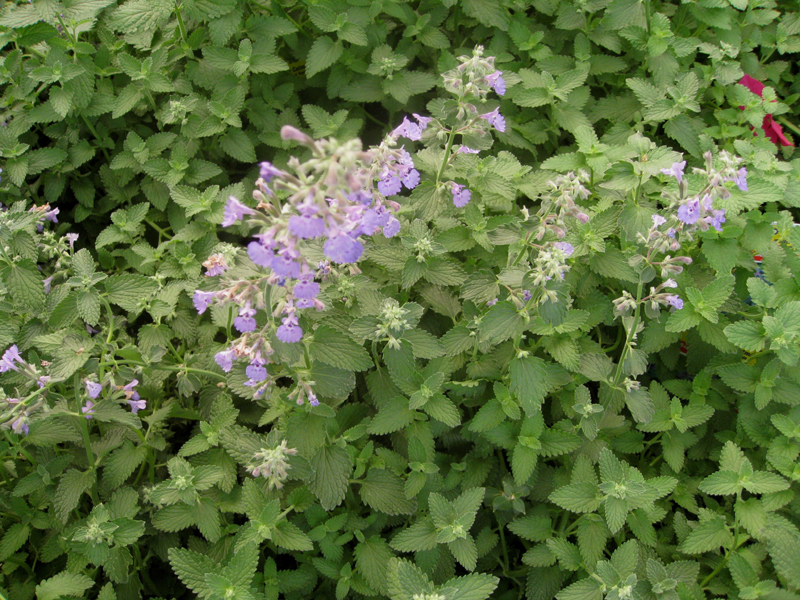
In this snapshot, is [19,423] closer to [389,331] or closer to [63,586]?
[63,586]

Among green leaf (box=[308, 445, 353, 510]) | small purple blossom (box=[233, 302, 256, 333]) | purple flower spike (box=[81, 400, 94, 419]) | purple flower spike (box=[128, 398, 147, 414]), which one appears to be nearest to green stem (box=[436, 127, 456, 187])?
small purple blossom (box=[233, 302, 256, 333])

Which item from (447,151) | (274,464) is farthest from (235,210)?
(447,151)

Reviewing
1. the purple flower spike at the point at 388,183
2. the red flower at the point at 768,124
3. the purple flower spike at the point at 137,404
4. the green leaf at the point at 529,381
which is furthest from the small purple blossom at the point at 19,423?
the red flower at the point at 768,124

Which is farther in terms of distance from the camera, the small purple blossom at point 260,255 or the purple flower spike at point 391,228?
the purple flower spike at point 391,228

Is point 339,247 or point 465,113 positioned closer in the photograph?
point 339,247

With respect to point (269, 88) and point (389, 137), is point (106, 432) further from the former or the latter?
point (269, 88)

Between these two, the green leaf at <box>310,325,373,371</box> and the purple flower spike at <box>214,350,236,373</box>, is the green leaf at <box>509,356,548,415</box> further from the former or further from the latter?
the purple flower spike at <box>214,350,236,373</box>

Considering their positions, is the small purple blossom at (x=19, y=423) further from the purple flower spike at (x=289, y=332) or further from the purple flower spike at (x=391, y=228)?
the purple flower spike at (x=391, y=228)
